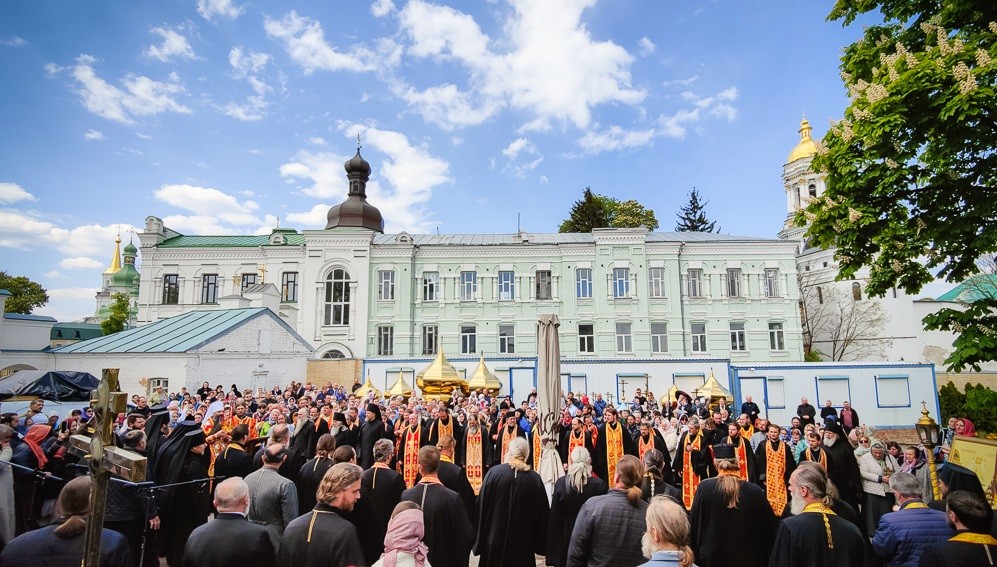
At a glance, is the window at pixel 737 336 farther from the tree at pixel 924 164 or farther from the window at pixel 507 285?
the tree at pixel 924 164

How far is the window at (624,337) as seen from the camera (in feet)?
118

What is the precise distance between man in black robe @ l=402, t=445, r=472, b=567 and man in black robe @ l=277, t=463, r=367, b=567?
1207mm

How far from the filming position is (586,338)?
36.5 meters

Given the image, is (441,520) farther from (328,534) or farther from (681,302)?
(681,302)

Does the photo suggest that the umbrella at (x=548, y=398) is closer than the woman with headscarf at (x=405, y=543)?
No

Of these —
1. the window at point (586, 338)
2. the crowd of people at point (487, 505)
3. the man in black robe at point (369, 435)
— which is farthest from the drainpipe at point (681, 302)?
the man in black robe at point (369, 435)

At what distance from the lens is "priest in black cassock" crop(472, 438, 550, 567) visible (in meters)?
5.96

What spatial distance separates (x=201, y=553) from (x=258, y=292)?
30.4 meters

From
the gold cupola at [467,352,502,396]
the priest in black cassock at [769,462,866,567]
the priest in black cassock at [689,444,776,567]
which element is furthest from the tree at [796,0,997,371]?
the gold cupola at [467,352,502,396]

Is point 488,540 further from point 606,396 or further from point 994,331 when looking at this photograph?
point 606,396

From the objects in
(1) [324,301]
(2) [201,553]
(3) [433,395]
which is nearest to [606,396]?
(3) [433,395]

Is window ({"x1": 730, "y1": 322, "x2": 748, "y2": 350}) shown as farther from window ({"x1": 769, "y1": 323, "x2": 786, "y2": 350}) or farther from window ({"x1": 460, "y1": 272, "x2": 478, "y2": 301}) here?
window ({"x1": 460, "y1": 272, "x2": 478, "y2": 301})

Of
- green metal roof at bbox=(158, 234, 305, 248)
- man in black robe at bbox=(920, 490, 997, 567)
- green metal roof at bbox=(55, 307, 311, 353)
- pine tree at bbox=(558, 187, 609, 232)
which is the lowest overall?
man in black robe at bbox=(920, 490, 997, 567)

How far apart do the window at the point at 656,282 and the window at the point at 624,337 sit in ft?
8.72
